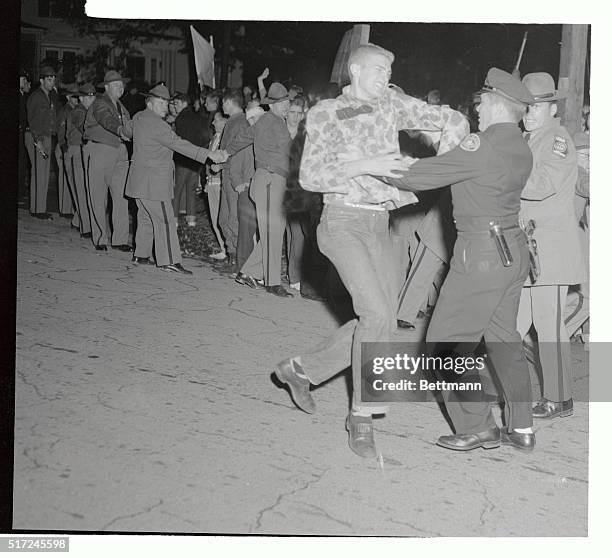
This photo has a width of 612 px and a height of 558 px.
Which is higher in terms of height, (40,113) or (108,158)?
(40,113)

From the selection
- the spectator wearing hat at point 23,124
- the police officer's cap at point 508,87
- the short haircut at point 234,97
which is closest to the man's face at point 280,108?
the short haircut at point 234,97

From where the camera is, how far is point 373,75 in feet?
12.4

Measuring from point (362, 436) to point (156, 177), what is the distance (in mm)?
4144

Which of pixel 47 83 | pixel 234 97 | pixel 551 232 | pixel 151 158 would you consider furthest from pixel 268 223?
pixel 47 83

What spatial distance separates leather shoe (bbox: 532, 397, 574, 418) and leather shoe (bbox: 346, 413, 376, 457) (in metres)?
1.09

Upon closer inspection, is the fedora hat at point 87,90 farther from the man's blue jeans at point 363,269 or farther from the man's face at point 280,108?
the man's blue jeans at point 363,269

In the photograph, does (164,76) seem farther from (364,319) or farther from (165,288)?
(364,319)

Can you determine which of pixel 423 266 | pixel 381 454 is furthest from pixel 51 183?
pixel 381 454

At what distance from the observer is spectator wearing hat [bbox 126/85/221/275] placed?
7238mm

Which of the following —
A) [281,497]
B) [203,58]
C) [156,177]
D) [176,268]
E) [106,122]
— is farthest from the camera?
[203,58]

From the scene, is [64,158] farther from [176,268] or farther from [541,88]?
[541,88]

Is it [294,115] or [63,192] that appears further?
[63,192]

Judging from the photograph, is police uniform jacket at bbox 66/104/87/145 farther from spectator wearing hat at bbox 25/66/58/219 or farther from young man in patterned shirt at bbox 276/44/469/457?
young man in patterned shirt at bbox 276/44/469/457

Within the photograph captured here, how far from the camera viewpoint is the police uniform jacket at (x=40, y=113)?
9.25 metres
